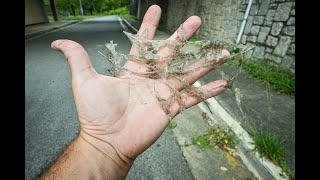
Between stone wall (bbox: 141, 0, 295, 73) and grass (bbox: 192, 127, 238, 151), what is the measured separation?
287cm

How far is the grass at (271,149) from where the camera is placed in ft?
8.41

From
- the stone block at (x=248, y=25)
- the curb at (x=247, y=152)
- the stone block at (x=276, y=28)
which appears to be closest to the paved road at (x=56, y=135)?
the curb at (x=247, y=152)

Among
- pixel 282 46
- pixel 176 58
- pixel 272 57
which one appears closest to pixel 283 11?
pixel 282 46

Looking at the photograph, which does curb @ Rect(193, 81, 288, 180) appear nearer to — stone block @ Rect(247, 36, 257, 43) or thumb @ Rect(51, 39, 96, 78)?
thumb @ Rect(51, 39, 96, 78)

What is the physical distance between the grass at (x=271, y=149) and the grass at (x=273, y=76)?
5.73 feet

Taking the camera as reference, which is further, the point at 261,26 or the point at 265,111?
the point at 261,26

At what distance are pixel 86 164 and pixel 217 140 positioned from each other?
80.2 inches

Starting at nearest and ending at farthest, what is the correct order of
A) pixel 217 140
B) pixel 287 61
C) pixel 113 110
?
1. pixel 113 110
2. pixel 217 140
3. pixel 287 61

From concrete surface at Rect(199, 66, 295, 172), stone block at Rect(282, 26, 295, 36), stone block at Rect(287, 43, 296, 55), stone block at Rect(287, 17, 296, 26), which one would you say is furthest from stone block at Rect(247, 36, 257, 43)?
concrete surface at Rect(199, 66, 295, 172)

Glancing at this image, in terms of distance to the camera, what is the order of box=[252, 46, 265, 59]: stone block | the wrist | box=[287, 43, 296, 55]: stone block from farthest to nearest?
box=[252, 46, 265, 59]: stone block → box=[287, 43, 296, 55]: stone block → the wrist

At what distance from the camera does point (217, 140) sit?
10.3ft

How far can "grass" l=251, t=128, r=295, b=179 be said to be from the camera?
2564mm

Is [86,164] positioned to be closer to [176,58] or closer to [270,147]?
[176,58]
